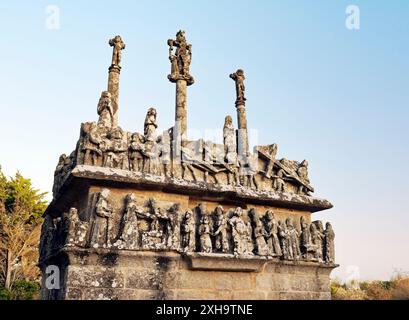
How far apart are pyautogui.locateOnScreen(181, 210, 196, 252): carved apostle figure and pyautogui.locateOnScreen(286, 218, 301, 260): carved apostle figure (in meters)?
2.38

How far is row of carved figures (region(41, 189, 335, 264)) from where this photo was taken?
7.42 m

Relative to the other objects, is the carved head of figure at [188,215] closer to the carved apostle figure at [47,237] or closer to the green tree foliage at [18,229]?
the carved apostle figure at [47,237]

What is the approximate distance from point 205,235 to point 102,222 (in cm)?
197

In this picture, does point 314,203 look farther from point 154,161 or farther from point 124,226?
point 124,226

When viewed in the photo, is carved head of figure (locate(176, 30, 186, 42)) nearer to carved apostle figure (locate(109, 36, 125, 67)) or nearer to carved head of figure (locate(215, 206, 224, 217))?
carved apostle figure (locate(109, 36, 125, 67))

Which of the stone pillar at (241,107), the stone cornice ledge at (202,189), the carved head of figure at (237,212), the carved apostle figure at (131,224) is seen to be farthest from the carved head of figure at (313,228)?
the carved apostle figure at (131,224)

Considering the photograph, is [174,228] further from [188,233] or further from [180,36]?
[180,36]

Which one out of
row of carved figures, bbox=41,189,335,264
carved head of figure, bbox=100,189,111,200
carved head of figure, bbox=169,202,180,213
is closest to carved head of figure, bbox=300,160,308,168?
row of carved figures, bbox=41,189,335,264

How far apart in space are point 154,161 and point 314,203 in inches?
157

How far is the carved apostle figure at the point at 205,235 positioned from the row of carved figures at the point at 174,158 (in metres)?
0.90

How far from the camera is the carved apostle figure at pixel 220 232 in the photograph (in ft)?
26.9

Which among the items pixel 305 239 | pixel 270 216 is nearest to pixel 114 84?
pixel 270 216
